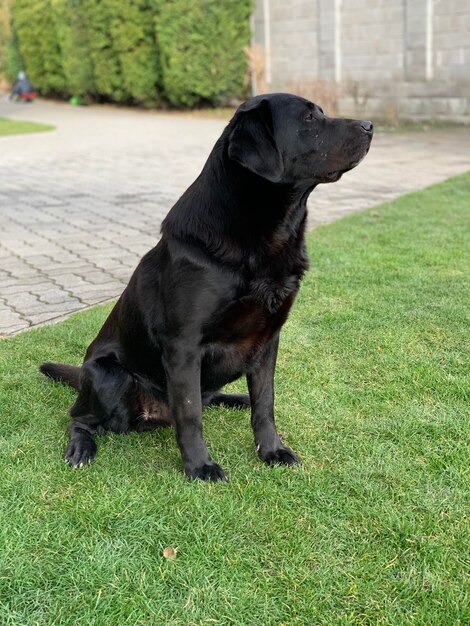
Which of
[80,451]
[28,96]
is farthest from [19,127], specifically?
[80,451]

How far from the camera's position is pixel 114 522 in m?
2.35

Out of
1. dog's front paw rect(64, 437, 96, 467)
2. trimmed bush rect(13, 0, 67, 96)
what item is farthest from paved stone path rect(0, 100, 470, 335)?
trimmed bush rect(13, 0, 67, 96)

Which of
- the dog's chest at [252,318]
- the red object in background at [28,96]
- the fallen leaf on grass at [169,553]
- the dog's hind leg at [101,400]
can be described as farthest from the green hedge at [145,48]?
the fallen leaf on grass at [169,553]

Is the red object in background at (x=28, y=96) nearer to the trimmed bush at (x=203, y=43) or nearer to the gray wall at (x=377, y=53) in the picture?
the trimmed bush at (x=203, y=43)

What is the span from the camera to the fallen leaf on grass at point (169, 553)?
2.18 m

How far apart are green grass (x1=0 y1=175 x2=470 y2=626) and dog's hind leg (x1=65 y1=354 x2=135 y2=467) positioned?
0.08 metres

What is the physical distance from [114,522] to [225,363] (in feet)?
2.30

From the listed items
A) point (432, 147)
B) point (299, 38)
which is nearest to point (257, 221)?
point (432, 147)

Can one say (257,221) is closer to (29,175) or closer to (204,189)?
(204,189)

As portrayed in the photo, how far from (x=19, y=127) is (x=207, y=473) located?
53.9 feet

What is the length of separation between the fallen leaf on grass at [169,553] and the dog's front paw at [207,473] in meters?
0.41

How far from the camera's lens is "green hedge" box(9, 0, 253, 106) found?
18891 millimetres

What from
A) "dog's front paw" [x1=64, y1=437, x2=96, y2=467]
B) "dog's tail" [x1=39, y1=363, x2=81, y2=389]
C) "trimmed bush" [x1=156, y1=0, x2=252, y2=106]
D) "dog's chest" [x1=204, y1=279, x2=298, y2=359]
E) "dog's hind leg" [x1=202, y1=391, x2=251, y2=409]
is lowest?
"dog's hind leg" [x1=202, y1=391, x2=251, y2=409]

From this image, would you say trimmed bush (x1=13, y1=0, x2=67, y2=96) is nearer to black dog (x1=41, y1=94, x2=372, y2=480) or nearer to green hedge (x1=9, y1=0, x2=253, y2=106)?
green hedge (x1=9, y1=0, x2=253, y2=106)
